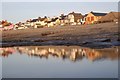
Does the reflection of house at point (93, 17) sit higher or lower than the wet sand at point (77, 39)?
higher

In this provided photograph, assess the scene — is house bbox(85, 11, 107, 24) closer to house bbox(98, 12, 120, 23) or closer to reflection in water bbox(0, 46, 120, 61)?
house bbox(98, 12, 120, 23)

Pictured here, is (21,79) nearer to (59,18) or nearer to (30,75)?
(30,75)

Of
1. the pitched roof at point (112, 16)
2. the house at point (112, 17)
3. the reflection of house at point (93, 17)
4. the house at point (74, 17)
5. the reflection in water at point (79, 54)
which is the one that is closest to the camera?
the reflection in water at point (79, 54)

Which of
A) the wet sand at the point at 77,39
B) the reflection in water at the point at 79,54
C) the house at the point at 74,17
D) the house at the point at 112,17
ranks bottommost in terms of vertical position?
the reflection in water at the point at 79,54

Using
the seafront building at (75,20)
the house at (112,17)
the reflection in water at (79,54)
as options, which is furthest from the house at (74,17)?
the reflection in water at (79,54)

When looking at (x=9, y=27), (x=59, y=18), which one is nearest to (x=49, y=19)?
(x=59, y=18)

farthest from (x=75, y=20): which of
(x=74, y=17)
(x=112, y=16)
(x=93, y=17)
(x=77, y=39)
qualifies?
(x=77, y=39)

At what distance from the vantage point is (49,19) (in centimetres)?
7881

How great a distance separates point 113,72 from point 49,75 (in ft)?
6.22

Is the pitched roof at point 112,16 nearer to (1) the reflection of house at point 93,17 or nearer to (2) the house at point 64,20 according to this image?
(1) the reflection of house at point 93,17

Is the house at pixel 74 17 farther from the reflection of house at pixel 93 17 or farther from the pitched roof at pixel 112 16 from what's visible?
the pitched roof at pixel 112 16

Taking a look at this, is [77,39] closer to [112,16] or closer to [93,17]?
[112,16]

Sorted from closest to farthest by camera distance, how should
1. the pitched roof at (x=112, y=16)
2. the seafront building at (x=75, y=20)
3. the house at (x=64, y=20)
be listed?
the pitched roof at (x=112, y=16)
the seafront building at (x=75, y=20)
the house at (x=64, y=20)

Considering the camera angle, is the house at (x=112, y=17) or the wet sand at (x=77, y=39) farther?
the house at (x=112, y=17)
